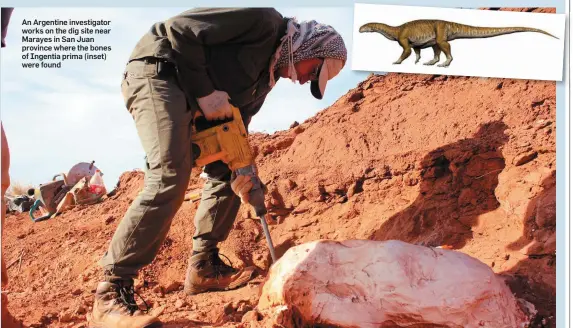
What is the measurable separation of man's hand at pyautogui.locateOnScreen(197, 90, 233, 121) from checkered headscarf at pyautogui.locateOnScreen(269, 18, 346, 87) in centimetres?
45

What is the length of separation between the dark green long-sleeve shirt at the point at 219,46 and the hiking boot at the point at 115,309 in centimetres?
123

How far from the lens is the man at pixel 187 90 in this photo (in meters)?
3.27

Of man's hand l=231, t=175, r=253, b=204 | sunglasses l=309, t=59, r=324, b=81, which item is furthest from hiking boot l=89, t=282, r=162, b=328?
sunglasses l=309, t=59, r=324, b=81

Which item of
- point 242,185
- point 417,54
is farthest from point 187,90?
point 417,54

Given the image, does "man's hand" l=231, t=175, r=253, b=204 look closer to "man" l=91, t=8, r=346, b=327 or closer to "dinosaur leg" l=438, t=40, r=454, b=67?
"man" l=91, t=8, r=346, b=327

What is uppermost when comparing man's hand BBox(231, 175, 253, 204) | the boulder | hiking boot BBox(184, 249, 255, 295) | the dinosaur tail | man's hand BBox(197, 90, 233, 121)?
the dinosaur tail

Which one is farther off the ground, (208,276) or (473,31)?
(473,31)

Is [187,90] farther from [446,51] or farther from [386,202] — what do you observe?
[386,202]

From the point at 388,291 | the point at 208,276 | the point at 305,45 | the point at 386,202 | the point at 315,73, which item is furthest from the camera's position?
the point at 386,202

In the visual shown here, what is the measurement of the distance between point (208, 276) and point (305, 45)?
1743 mm

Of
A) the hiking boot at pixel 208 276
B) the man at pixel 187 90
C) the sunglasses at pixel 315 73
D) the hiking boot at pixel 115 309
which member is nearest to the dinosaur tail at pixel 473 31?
the man at pixel 187 90

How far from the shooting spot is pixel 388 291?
9.59ft

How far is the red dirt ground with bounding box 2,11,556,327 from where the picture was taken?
3660mm

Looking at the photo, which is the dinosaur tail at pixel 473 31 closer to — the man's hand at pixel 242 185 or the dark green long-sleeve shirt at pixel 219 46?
the dark green long-sleeve shirt at pixel 219 46
